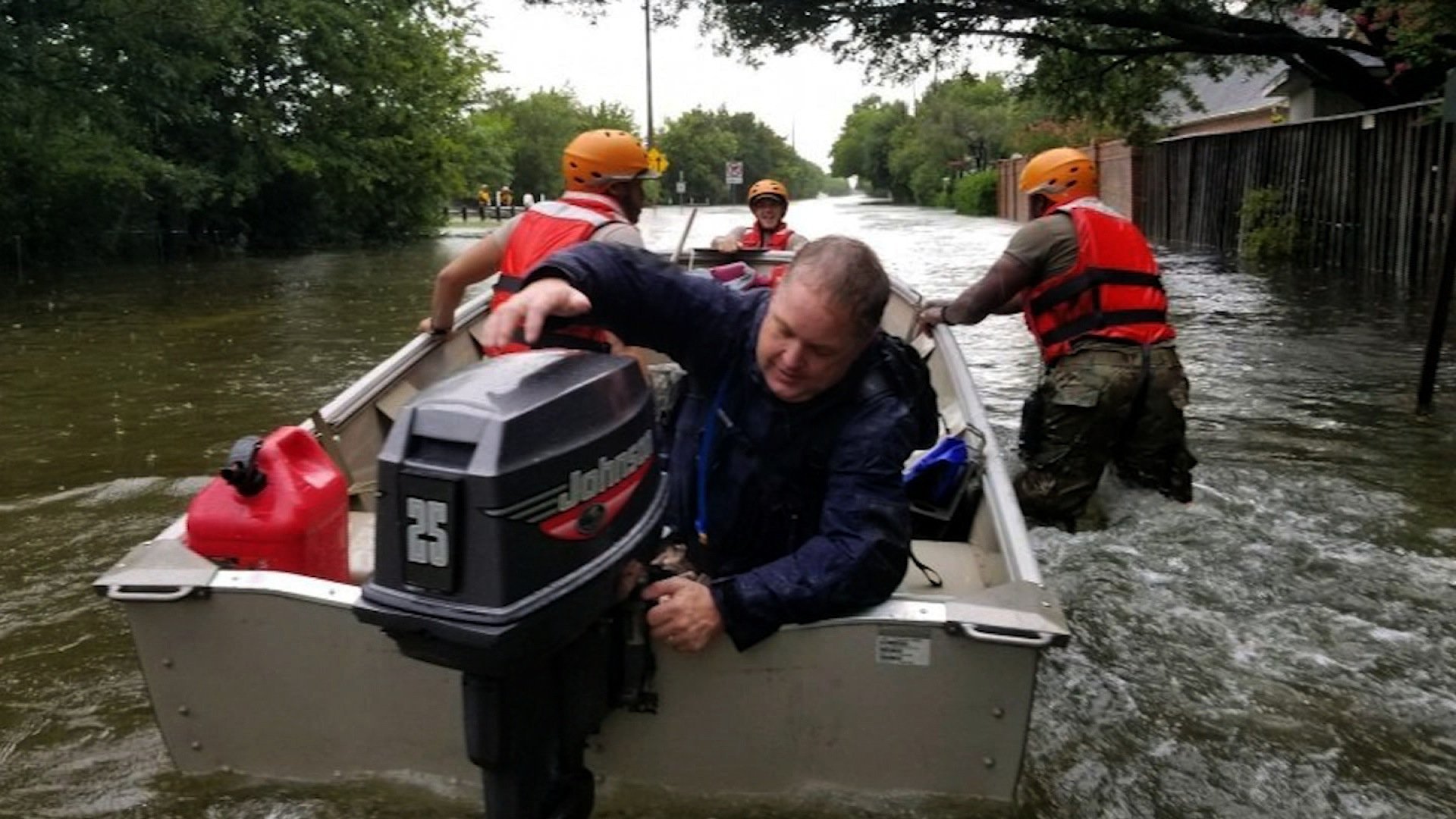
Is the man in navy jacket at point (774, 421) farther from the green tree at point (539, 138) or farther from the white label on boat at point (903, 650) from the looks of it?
the green tree at point (539, 138)

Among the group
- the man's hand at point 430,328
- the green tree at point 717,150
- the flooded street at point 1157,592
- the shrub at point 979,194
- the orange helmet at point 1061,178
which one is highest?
the green tree at point 717,150

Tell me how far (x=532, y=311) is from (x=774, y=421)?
22.1 inches

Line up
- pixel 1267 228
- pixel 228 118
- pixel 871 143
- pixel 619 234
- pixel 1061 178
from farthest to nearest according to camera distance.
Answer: pixel 871 143 < pixel 228 118 < pixel 1267 228 < pixel 1061 178 < pixel 619 234

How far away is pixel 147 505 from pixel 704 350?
13.7 ft

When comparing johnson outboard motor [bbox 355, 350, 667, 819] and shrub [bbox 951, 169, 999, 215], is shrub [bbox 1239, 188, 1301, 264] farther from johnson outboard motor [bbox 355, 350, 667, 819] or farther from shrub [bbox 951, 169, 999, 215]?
shrub [bbox 951, 169, 999, 215]

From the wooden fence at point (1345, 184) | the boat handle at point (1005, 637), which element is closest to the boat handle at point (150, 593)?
the boat handle at point (1005, 637)

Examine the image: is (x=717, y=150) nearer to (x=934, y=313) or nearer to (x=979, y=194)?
(x=979, y=194)

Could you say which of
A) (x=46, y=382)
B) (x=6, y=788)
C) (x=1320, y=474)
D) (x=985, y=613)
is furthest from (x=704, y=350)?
(x=46, y=382)

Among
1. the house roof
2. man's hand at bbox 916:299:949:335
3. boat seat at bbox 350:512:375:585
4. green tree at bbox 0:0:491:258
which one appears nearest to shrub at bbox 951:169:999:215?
the house roof

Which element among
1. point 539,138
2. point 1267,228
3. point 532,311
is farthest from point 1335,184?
point 539,138

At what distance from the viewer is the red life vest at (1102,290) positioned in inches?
188

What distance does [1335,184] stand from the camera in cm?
1570

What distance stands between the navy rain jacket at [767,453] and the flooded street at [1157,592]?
368 millimetres

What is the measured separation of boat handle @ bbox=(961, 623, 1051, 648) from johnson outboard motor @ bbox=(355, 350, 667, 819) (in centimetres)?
68
